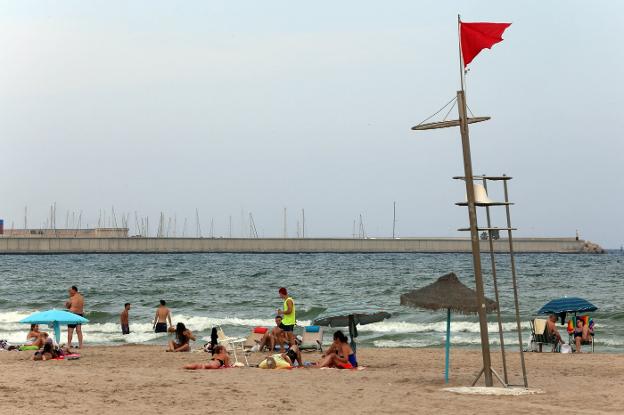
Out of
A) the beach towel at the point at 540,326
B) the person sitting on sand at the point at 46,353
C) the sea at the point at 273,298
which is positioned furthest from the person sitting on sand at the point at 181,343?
the beach towel at the point at 540,326

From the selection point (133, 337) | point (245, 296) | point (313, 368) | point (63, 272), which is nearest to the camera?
point (313, 368)

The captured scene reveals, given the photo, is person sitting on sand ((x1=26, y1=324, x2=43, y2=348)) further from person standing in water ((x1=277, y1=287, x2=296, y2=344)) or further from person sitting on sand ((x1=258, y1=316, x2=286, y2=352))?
person standing in water ((x1=277, y1=287, x2=296, y2=344))

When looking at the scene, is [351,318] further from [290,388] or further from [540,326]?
[540,326]

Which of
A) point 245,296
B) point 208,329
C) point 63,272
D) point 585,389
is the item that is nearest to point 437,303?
point 585,389

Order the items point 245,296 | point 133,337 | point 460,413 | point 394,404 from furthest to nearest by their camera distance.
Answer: point 245,296
point 133,337
point 394,404
point 460,413

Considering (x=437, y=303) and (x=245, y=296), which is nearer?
(x=437, y=303)

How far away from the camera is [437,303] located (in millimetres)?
15086

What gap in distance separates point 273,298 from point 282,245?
89599 millimetres

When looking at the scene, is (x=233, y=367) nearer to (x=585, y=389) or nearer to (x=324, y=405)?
(x=324, y=405)

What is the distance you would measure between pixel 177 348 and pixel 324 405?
371 inches

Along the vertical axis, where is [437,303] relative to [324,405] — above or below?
above

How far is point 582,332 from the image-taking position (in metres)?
22.6

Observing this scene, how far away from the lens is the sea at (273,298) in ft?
91.1

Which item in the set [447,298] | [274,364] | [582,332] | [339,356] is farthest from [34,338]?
[582,332]
